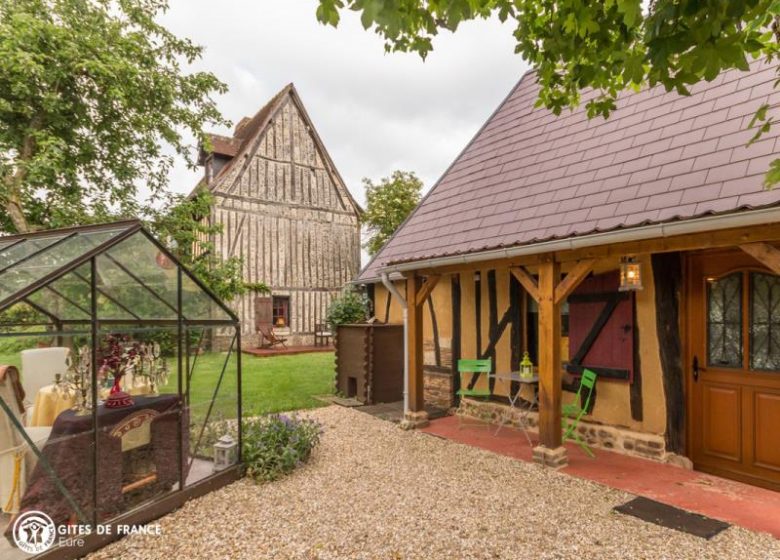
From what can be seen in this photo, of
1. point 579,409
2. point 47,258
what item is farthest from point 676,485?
point 47,258

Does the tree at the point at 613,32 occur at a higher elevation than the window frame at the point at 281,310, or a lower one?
higher

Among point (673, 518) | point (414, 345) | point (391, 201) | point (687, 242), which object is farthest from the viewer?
point (391, 201)

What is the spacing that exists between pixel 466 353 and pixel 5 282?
5.82m

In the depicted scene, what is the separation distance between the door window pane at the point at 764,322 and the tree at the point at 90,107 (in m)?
9.47

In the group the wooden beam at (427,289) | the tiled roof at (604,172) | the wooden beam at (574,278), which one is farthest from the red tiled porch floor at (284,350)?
the wooden beam at (574,278)

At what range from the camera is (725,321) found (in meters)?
4.65

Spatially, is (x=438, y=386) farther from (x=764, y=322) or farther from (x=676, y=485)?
(x=764, y=322)

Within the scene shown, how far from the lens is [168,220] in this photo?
906cm

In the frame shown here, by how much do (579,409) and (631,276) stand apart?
65.7 inches

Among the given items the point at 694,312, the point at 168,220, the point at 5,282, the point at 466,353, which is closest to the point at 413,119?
the point at 168,220

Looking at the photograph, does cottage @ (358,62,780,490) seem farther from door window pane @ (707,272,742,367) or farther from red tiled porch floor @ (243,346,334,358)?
red tiled porch floor @ (243,346,334,358)

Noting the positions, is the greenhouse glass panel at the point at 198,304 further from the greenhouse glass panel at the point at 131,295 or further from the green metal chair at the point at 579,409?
→ the green metal chair at the point at 579,409

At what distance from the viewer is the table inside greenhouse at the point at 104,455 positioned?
3.15 metres

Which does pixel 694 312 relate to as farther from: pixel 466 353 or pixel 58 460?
pixel 58 460
